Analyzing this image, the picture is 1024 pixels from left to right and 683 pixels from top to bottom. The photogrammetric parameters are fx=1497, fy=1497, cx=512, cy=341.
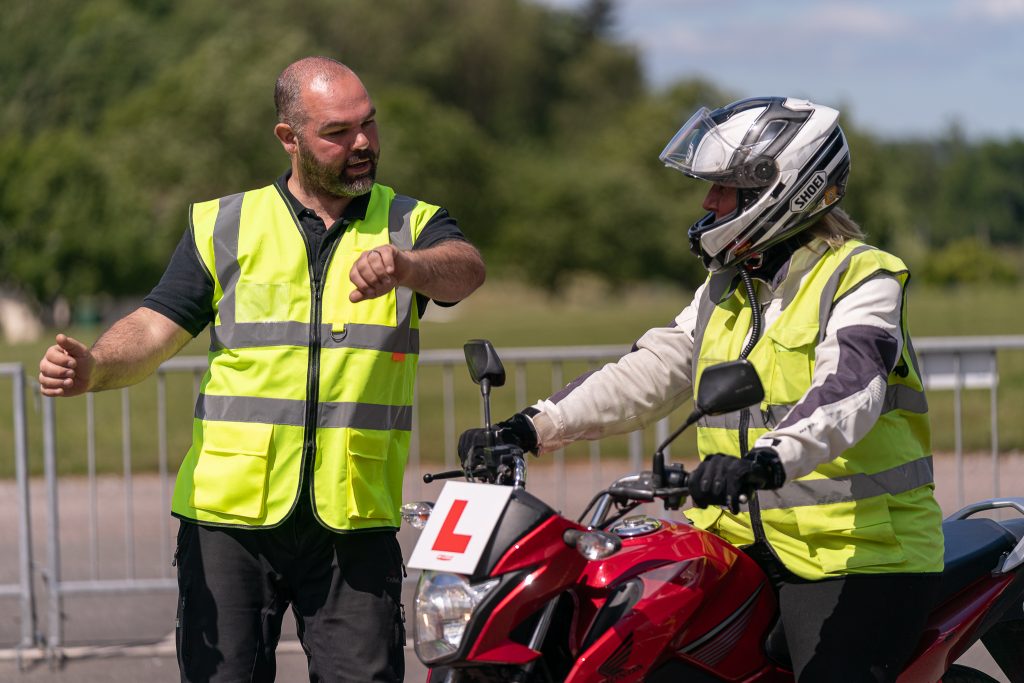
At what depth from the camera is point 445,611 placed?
9.12 ft

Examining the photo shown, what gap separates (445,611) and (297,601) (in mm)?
1167

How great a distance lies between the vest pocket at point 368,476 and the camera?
12.4 feet

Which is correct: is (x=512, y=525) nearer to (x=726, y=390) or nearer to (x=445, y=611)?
(x=445, y=611)

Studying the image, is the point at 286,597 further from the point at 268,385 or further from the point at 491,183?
the point at 491,183

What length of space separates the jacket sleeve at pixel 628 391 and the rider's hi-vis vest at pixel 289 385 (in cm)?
46

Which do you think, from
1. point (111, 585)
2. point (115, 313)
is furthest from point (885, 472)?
point (115, 313)

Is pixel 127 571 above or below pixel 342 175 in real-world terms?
below

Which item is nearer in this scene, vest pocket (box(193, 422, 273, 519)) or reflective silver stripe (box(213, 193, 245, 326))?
vest pocket (box(193, 422, 273, 519))

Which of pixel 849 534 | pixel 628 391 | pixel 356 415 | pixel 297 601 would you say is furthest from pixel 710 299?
pixel 297 601

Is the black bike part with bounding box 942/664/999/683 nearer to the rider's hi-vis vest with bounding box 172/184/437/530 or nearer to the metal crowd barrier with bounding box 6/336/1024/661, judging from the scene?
the rider's hi-vis vest with bounding box 172/184/437/530

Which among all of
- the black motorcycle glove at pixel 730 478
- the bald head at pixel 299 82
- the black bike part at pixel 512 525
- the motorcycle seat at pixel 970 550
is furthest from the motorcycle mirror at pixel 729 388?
the bald head at pixel 299 82

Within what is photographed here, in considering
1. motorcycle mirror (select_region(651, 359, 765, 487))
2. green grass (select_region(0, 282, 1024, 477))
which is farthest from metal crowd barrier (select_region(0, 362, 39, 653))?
motorcycle mirror (select_region(651, 359, 765, 487))

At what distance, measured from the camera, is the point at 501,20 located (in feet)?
313

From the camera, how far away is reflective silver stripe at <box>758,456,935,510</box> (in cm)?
332
